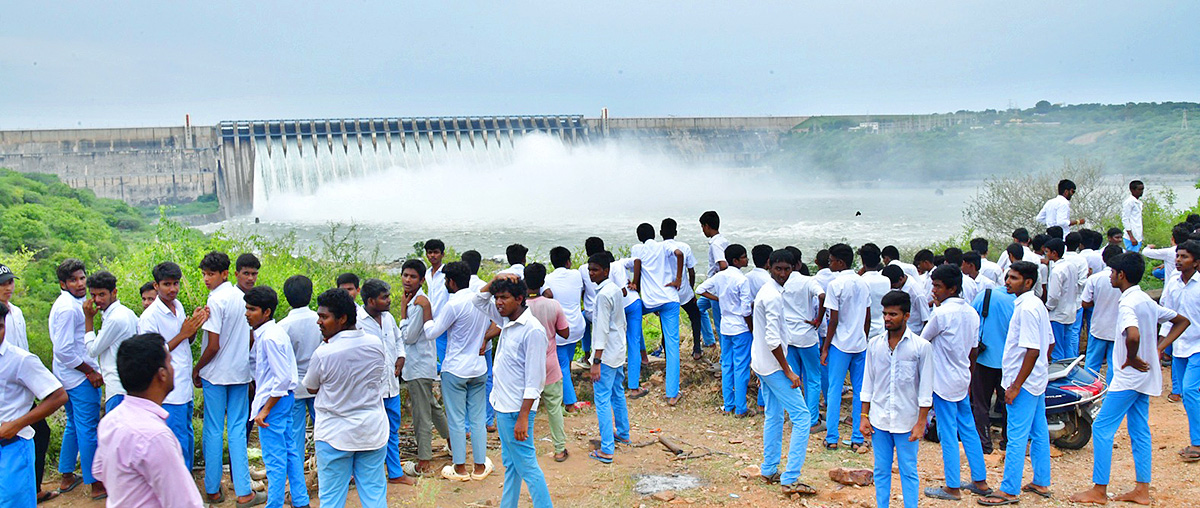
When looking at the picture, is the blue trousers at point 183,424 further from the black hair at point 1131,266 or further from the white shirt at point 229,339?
the black hair at point 1131,266

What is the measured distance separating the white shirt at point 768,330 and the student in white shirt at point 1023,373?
151 centimetres

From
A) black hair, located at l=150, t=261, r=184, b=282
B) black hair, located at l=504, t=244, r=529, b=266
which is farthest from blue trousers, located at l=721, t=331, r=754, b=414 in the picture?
black hair, located at l=150, t=261, r=184, b=282

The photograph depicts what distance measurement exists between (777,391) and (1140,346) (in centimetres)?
239

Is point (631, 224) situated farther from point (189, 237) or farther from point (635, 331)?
point (635, 331)

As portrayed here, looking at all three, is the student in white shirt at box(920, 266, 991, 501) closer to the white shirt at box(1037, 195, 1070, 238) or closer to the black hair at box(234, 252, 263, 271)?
the black hair at box(234, 252, 263, 271)

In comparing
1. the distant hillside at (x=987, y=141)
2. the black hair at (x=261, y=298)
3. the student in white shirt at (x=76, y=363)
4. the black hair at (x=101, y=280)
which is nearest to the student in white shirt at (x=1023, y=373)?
the black hair at (x=261, y=298)

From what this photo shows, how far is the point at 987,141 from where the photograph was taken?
2618 inches

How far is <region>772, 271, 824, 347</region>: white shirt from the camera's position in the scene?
24.2ft

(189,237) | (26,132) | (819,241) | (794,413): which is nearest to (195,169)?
(26,132)

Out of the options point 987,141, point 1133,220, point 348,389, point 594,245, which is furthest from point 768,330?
point 987,141

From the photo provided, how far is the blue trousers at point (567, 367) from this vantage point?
812 centimetres

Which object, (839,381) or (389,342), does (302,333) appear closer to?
(389,342)

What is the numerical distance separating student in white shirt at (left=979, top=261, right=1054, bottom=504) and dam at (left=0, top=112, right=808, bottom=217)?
4384 cm

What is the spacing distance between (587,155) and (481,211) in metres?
11.7
